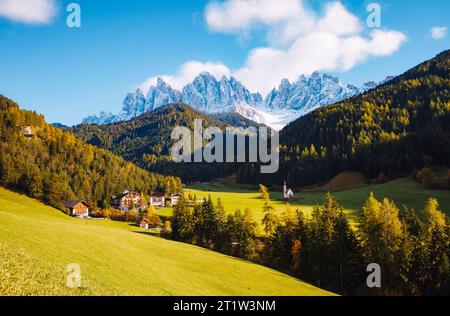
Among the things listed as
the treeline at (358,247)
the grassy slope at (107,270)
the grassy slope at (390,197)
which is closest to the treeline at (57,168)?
the grassy slope at (390,197)

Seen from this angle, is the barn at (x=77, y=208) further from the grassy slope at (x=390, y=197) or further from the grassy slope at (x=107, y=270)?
the grassy slope at (x=107, y=270)

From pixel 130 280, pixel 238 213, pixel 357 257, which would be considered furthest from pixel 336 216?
pixel 130 280

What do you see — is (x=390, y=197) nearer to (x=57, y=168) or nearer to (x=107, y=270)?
(x=107, y=270)

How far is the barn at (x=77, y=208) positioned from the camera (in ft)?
393

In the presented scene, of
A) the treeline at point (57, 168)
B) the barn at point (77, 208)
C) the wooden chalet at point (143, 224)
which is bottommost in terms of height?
the wooden chalet at point (143, 224)

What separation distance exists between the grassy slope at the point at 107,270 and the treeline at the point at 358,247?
57.9 ft

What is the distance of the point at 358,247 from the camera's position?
6469 cm

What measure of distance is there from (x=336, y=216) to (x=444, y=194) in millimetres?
79347

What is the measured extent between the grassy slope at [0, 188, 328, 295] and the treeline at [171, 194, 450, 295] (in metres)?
17.6

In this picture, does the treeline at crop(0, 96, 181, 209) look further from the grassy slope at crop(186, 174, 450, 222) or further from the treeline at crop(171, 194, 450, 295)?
the treeline at crop(171, 194, 450, 295)

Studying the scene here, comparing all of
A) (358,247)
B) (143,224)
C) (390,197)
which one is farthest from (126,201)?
(358,247)

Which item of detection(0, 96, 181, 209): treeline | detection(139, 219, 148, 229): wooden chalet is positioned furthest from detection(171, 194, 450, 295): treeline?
detection(0, 96, 181, 209): treeline

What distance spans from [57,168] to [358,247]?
13173 cm

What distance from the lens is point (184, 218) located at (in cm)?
9394
